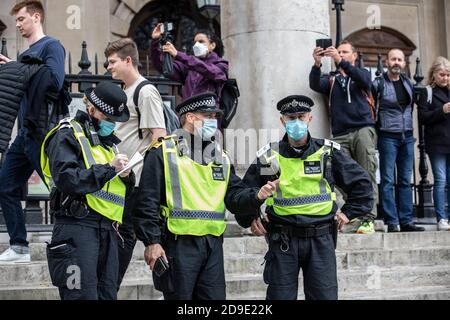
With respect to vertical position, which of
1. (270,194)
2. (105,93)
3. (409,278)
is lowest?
(409,278)

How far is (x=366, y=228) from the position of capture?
734cm

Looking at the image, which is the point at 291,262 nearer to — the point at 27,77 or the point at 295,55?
the point at 27,77

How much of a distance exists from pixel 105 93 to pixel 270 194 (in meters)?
1.20

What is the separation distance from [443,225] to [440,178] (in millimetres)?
528

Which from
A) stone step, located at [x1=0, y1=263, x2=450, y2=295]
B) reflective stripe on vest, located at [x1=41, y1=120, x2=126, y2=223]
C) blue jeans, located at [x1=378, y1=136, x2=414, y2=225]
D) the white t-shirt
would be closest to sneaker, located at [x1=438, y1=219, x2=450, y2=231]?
blue jeans, located at [x1=378, y1=136, x2=414, y2=225]

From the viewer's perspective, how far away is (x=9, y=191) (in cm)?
587

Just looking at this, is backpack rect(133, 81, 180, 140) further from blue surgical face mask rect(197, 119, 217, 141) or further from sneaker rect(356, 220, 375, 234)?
sneaker rect(356, 220, 375, 234)

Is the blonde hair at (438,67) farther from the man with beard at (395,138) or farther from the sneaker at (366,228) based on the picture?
the sneaker at (366,228)

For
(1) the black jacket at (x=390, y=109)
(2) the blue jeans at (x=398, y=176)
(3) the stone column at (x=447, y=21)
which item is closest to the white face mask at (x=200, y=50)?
(1) the black jacket at (x=390, y=109)

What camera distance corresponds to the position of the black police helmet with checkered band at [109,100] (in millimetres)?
4480

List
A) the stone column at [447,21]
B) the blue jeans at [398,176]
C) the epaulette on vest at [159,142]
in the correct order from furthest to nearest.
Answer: the stone column at [447,21] → the blue jeans at [398,176] → the epaulette on vest at [159,142]

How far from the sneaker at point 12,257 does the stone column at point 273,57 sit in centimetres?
283

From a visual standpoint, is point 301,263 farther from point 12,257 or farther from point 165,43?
point 165,43
